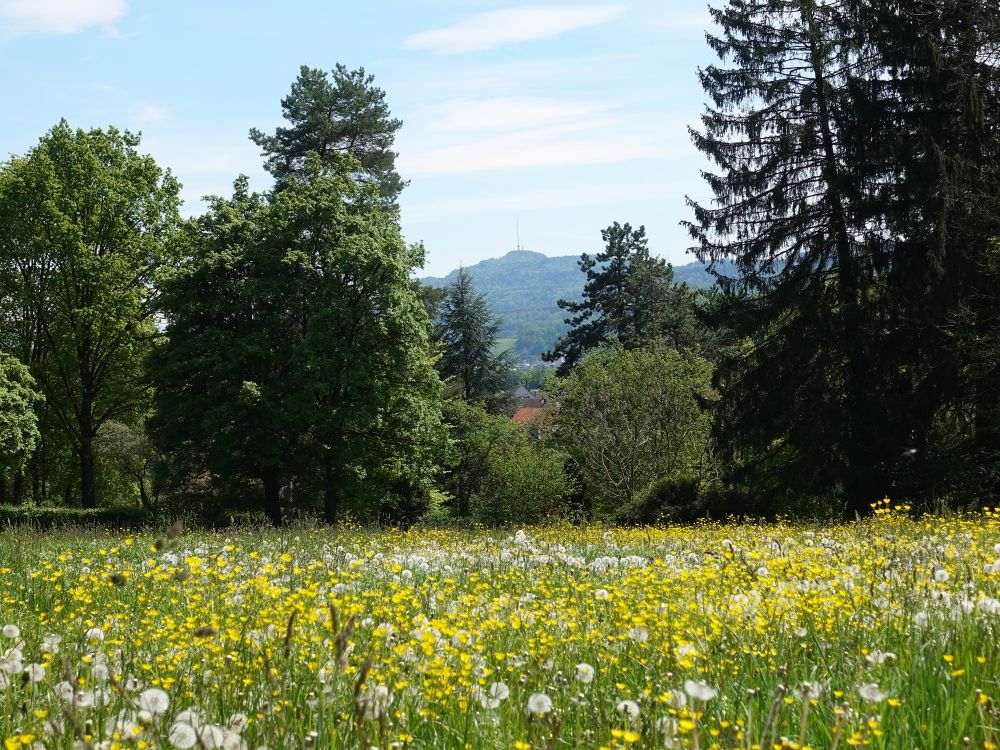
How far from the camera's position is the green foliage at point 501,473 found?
120 ft

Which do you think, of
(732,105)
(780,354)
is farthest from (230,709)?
(732,105)

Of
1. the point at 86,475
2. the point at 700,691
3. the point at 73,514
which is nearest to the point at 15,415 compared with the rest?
the point at 73,514

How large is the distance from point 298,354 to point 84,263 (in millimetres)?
10521

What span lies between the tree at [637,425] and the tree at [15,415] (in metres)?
20.4

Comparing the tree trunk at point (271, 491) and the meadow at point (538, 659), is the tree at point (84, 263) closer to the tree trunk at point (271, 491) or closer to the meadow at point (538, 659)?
the tree trunk at point (271, 491)

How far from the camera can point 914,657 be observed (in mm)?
3410

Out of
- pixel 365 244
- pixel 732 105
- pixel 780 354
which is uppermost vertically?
pixel 732 105

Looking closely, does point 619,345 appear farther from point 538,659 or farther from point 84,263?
point 538,659

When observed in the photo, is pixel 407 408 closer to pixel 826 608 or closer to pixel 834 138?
pixel 834 138

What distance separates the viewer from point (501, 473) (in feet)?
127

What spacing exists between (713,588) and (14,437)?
29.3 m

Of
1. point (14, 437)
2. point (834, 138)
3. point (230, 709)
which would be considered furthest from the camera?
point (14, 437)

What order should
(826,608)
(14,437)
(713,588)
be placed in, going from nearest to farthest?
(826,608) → (713,588) → (14,437)

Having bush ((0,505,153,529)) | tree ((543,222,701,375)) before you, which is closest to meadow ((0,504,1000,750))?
bush ((0,505,153,529))
